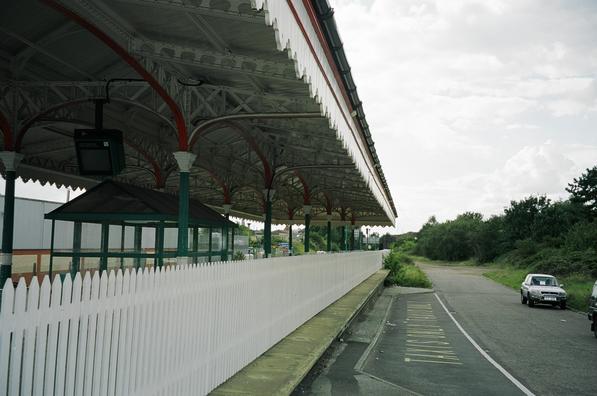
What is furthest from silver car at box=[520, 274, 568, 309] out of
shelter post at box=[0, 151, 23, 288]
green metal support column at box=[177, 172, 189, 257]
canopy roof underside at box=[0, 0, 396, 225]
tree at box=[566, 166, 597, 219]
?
tree at box=[566, 166, 597, 219]

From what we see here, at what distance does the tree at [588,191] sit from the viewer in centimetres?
6444

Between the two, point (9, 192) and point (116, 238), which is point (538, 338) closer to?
point (116, 238)

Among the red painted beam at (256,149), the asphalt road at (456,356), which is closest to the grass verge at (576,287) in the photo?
the asphalt road at (456,356)

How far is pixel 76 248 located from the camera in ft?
47.7

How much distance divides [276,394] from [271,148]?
15063mm

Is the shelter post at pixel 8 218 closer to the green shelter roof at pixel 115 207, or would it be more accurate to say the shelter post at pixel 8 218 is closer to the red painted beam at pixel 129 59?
the green shelter roof at pixel 115 207

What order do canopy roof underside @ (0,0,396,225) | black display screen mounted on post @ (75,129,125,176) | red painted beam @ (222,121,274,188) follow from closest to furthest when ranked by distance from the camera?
canopy roof underside @ (0,0,396,225)
black display screen mounted on post @ (75,129,125,176)
red painted beam @ (222,121,274,188)

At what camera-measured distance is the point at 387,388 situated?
27.9 feet

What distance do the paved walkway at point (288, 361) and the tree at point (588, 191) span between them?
195ft

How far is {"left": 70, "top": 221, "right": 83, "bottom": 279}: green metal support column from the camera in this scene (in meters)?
14.1

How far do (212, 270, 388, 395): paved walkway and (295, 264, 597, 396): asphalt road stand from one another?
275mm

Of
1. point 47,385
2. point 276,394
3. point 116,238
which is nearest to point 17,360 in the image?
point 47,385

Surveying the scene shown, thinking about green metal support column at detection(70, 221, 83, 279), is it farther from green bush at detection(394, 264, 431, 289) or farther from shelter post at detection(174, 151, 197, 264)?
green bush at detection(394, 264, 431, 289)

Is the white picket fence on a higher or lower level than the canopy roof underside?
lower
